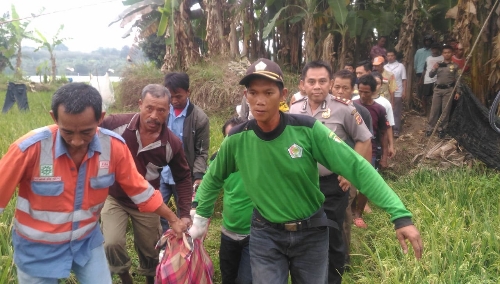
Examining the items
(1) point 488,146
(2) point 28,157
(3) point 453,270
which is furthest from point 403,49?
(2) point 28,157

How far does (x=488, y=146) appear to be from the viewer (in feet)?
18.6

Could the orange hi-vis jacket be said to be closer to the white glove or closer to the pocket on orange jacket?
the pocket on orange jacket

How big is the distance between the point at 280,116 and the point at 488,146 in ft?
13.8

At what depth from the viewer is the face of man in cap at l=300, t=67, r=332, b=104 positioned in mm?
3674

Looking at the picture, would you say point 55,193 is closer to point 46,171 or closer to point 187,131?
point 46,171

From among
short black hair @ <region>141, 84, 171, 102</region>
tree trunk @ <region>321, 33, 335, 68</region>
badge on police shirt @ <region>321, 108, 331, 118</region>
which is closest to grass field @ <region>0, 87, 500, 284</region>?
badge on police shirt @ <region>321, 108, 331, 118</region>

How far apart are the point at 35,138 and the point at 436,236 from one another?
9.87ft

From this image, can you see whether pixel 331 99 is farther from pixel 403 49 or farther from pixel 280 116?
pixel 403 49

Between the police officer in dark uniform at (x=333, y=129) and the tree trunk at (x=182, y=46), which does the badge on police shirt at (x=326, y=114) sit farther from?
the tree trunk at (x=182, y=46)

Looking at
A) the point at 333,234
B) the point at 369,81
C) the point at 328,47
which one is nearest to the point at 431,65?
the point at 328,47

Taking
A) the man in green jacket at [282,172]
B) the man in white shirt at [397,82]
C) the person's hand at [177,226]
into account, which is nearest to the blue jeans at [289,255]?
the man in green jacket at [282,172]

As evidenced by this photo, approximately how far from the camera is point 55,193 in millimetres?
2375

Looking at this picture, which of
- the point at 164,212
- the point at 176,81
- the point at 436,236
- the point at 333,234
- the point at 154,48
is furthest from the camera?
the point at 154,48

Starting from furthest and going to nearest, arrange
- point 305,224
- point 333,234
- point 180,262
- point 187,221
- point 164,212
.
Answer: point 333,234, point 187,221, point 180,262, point 164,212, point 305,224
